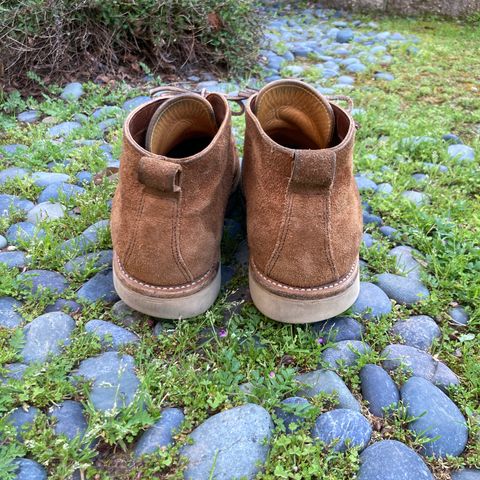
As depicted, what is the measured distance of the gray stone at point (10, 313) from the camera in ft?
4.71

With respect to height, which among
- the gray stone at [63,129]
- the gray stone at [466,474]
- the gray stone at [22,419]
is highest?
the gray stone at [466,474]

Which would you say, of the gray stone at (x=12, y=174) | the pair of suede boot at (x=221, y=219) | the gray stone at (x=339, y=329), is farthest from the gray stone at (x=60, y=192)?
the gray stone at (x=339, y=329)

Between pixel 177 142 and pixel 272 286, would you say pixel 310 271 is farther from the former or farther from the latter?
pixel 177 142

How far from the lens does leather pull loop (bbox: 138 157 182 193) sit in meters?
1.28

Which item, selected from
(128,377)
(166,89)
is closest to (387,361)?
(128,377)

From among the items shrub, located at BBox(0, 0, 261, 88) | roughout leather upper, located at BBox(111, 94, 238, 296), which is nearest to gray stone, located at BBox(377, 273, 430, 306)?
roughout leather upper, located at BBox(111, 94, 238, 296)

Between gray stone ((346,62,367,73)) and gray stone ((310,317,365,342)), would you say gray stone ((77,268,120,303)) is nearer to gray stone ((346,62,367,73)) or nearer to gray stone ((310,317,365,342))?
gray stone ((310,317,365,342))

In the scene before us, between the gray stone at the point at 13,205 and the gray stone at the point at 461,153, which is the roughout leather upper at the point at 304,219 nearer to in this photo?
the gray stone at the point at 13,205

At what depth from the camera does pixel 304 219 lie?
135cm

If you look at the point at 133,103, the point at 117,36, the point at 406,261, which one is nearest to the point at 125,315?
the point at 406,261

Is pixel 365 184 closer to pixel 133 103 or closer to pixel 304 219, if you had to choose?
pixel 304 219

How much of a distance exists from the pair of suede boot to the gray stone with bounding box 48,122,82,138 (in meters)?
1.13

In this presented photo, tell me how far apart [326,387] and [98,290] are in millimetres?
736

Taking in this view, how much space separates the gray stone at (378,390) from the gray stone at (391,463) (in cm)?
11
